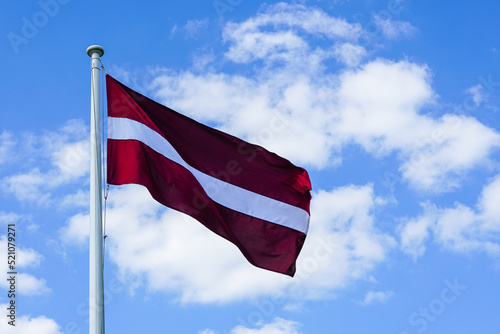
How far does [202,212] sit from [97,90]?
253 cm

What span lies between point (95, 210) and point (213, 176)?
120 inches

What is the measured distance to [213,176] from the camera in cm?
1134

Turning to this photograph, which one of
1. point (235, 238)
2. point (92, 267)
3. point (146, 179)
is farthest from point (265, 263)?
point (92, 267)

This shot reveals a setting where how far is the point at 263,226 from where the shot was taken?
39.2 ft

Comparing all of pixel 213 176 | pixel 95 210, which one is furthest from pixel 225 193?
pixel 95 210

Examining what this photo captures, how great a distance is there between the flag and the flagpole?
19.8 inches

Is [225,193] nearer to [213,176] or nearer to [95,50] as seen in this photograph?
[213,176]

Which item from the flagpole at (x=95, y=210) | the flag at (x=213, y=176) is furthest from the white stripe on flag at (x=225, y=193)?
the flagpole at (x=95, y=210)

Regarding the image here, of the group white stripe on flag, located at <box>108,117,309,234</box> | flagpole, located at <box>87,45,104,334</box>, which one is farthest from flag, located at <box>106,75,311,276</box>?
flagpole, located at <box>87,45,104,334</box>

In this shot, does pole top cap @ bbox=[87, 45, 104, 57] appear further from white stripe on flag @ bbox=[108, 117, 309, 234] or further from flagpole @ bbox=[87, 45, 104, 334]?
white stripe on flag @ bbox=[108, 117, 309, 234]

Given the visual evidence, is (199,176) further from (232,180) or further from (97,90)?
(97,90)

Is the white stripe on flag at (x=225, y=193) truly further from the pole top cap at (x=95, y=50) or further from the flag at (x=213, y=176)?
the pole top cap at (x=95, y=50)

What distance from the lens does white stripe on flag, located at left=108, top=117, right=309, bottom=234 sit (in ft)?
32.2

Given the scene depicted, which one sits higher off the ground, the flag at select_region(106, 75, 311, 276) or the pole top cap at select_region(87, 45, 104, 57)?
the pole top cap at select_region(87, 45, 104, 57)
